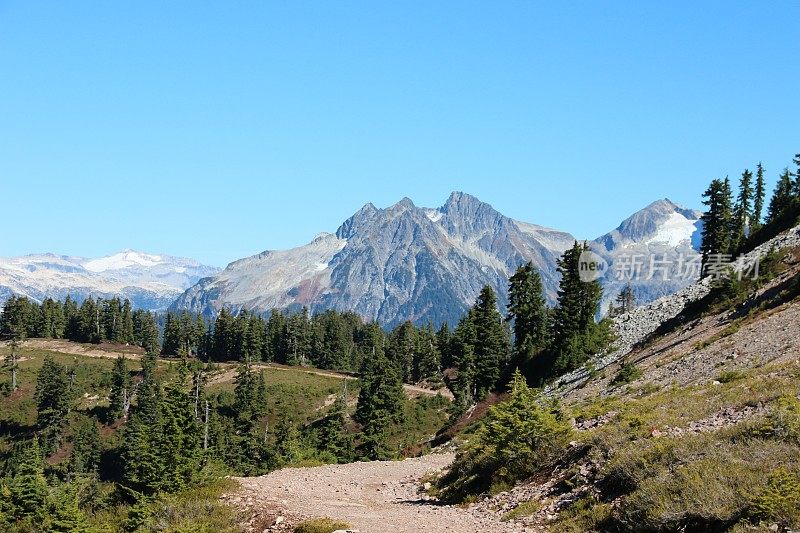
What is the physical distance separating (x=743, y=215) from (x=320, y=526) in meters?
98.4

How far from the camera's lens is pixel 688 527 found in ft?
45.2

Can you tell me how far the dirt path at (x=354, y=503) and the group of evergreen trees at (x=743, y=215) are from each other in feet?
210

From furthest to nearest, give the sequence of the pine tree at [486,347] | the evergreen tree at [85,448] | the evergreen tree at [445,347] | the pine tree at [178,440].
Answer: the evergreen tree at [445,347]
the evergreen tree at [85,448]
the pine tree at [486,347]
the pine tree at [178,440]

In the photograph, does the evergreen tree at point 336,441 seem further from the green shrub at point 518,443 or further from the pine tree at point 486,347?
the green shrub at point 518,443

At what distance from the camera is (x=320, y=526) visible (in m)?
18.1

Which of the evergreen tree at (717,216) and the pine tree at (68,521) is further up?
the evergreen tree at (717,216)

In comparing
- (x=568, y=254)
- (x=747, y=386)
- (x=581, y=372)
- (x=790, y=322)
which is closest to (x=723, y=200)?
(x=568, y=254)

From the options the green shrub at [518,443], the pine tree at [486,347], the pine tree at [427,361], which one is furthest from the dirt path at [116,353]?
the green shrub at [518,443]

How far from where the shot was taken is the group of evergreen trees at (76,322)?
166 m

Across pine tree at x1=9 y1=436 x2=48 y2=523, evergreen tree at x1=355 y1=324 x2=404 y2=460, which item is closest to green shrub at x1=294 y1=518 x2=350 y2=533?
pine tree at x1=9 y1=436 x2=48 y2=523

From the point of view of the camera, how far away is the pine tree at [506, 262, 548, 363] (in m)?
83.4

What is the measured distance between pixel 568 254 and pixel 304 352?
9657cm

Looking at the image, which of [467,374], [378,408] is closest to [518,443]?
[378,408]

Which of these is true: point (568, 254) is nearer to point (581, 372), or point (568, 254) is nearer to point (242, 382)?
point (581, 372)
